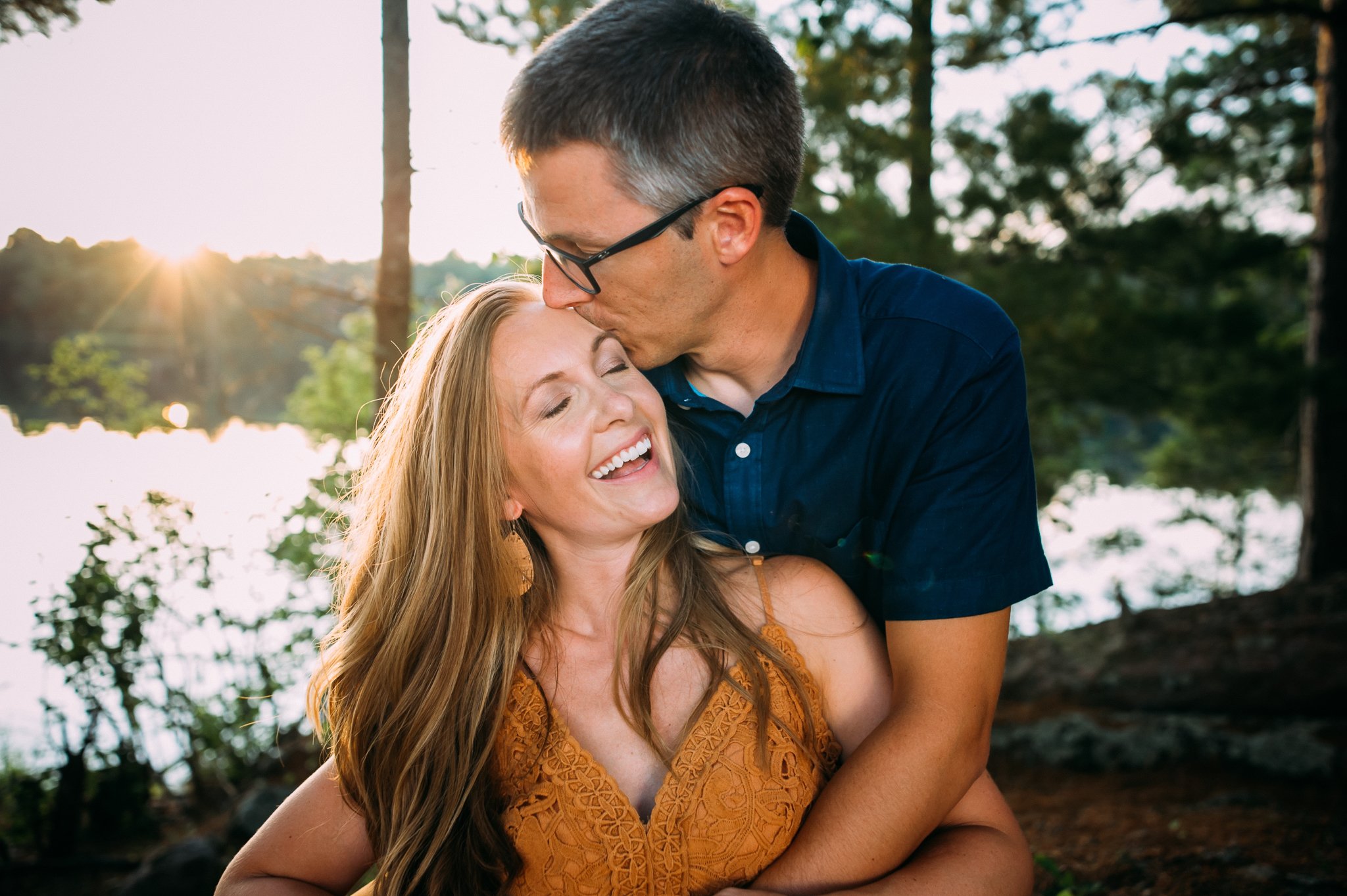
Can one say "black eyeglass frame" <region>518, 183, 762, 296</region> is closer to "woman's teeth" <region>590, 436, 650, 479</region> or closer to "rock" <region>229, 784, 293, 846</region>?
"woman's teeth" <region>590, 436, 650, 479</region>

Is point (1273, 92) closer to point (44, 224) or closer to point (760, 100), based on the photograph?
point (760, 100)

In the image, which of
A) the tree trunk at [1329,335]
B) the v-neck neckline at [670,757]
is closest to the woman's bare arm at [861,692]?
the v-neck neckline at [670,757]

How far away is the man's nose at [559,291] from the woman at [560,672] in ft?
0.14

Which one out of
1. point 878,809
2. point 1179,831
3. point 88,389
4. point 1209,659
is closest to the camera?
point 878,809

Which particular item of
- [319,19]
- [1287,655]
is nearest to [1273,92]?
[1287,655]

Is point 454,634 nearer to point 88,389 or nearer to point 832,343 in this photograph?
point 832,343

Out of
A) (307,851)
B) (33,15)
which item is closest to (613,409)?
(307,851)

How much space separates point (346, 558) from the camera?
2586mm

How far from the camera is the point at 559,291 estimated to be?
222cm

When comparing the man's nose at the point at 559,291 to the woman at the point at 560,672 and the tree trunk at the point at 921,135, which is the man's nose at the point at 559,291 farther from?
the tree trunk at the point at 921,135

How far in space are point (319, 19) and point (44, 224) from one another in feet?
5.08

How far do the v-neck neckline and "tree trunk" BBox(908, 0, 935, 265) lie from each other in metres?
3.51

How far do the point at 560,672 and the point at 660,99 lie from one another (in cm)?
133

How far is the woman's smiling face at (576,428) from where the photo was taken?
217 centimetres
